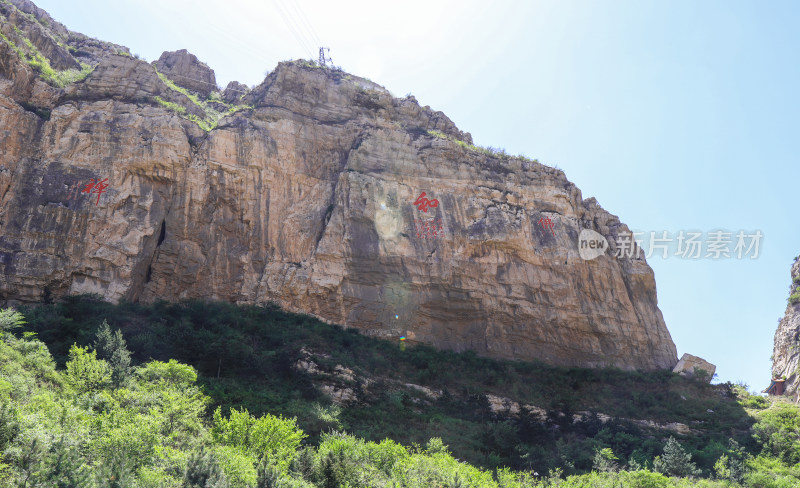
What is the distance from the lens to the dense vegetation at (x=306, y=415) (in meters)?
12.1

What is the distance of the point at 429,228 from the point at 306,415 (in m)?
13.2

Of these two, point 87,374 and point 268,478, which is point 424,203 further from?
point 268,478

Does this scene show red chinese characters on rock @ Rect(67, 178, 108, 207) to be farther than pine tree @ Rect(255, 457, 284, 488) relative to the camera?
Yes

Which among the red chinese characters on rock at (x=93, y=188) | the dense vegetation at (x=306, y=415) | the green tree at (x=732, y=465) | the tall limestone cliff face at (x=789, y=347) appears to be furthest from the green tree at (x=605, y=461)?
the red chinese characters on rock at (x=93, y=188)

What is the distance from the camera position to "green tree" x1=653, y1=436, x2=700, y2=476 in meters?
18.9

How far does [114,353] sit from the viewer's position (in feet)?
61.6

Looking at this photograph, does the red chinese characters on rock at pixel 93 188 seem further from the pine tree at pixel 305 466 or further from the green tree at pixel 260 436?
the pine tree at pixel 305 466

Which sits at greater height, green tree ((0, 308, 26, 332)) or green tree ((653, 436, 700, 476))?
green tree ((0, 308, 26, 332))

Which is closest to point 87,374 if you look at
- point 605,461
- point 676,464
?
point 605,461

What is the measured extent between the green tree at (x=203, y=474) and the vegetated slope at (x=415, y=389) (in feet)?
21.7

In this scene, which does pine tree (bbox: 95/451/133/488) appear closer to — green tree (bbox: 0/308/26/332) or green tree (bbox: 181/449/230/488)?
green tree (bbox: 181/449/230/488)

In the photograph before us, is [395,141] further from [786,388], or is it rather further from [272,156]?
[786,388]

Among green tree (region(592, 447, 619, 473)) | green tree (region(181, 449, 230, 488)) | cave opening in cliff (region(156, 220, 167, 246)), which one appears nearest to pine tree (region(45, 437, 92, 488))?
green tree (region(181, 449, 230, 488))

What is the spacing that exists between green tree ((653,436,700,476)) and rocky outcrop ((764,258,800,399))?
1453cm
